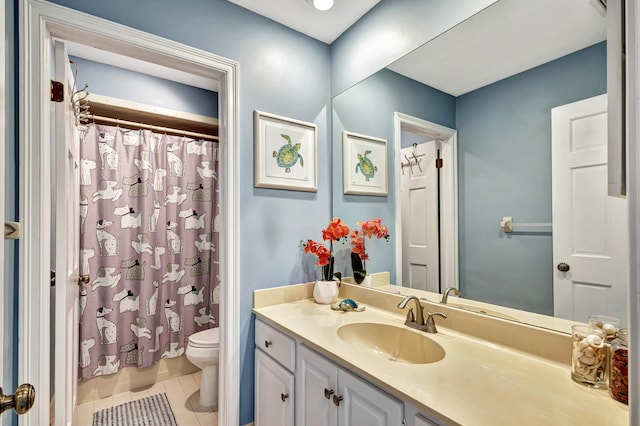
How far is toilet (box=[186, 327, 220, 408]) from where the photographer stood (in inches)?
83.7

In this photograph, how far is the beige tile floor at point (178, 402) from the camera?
6.63 ft

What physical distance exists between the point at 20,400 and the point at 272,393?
113cm

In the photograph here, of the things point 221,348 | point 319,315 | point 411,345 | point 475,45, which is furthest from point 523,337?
point 221,348

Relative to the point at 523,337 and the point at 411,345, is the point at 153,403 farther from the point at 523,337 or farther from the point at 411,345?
the point at 523,337

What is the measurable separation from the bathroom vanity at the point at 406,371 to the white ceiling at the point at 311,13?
5.09 ft

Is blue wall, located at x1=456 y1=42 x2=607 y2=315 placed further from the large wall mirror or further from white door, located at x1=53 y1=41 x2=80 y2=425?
white door, located at x1=53 y1=41 x2=80 y2=425

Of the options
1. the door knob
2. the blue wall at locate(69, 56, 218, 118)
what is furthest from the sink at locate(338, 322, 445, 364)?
the blue wall at locate(69, 56, 218, 118)

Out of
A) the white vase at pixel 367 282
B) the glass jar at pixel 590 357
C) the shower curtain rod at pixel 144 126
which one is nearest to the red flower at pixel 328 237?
the white vase at pixel 367 282

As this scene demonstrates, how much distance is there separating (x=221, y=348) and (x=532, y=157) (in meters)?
1.67

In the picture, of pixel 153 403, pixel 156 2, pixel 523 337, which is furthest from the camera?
pixel 153 403

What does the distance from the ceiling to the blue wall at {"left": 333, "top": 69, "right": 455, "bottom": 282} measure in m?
0.07

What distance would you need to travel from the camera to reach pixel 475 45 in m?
1.34

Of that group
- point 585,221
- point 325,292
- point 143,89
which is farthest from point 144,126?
point 585,221

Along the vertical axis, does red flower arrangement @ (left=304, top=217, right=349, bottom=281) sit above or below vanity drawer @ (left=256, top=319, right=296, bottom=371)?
above
